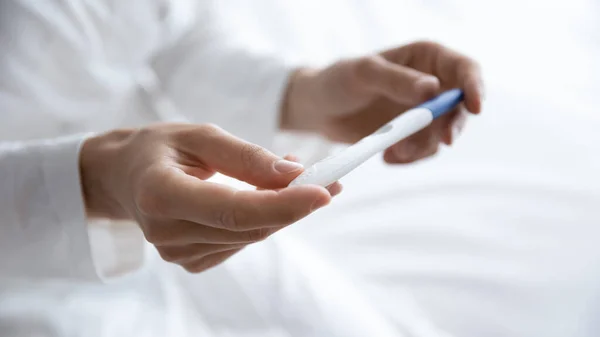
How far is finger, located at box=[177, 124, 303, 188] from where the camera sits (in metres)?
0.25

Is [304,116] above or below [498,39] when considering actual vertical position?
below

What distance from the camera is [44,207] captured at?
0.33 meters

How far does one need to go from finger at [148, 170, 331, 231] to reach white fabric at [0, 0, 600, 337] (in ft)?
0.33

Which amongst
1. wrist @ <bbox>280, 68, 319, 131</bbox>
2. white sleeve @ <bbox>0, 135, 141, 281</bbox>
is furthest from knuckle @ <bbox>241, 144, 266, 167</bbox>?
wrist @ <bbox>280, 68, 319, 131</bbox>

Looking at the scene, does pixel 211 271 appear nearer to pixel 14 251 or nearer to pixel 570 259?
pixel 14 251

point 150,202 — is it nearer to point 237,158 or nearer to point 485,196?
point 237,158

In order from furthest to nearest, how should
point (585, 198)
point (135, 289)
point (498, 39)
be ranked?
point (498, 39)
point (585, 198)
point (135, 289)

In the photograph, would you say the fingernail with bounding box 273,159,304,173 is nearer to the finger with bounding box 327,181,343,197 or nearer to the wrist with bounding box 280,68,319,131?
the finger with bounding box 327,181,343,197

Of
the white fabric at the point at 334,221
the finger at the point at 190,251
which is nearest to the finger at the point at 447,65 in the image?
the white fabric at the point at 334,221

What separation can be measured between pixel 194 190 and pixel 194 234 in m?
0.03

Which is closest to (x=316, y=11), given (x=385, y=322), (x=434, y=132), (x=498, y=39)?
(x=498, y=39)

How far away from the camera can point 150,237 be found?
0.89 feet

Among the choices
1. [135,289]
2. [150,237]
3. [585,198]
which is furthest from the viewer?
[585,198]

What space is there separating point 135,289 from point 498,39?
544mm
